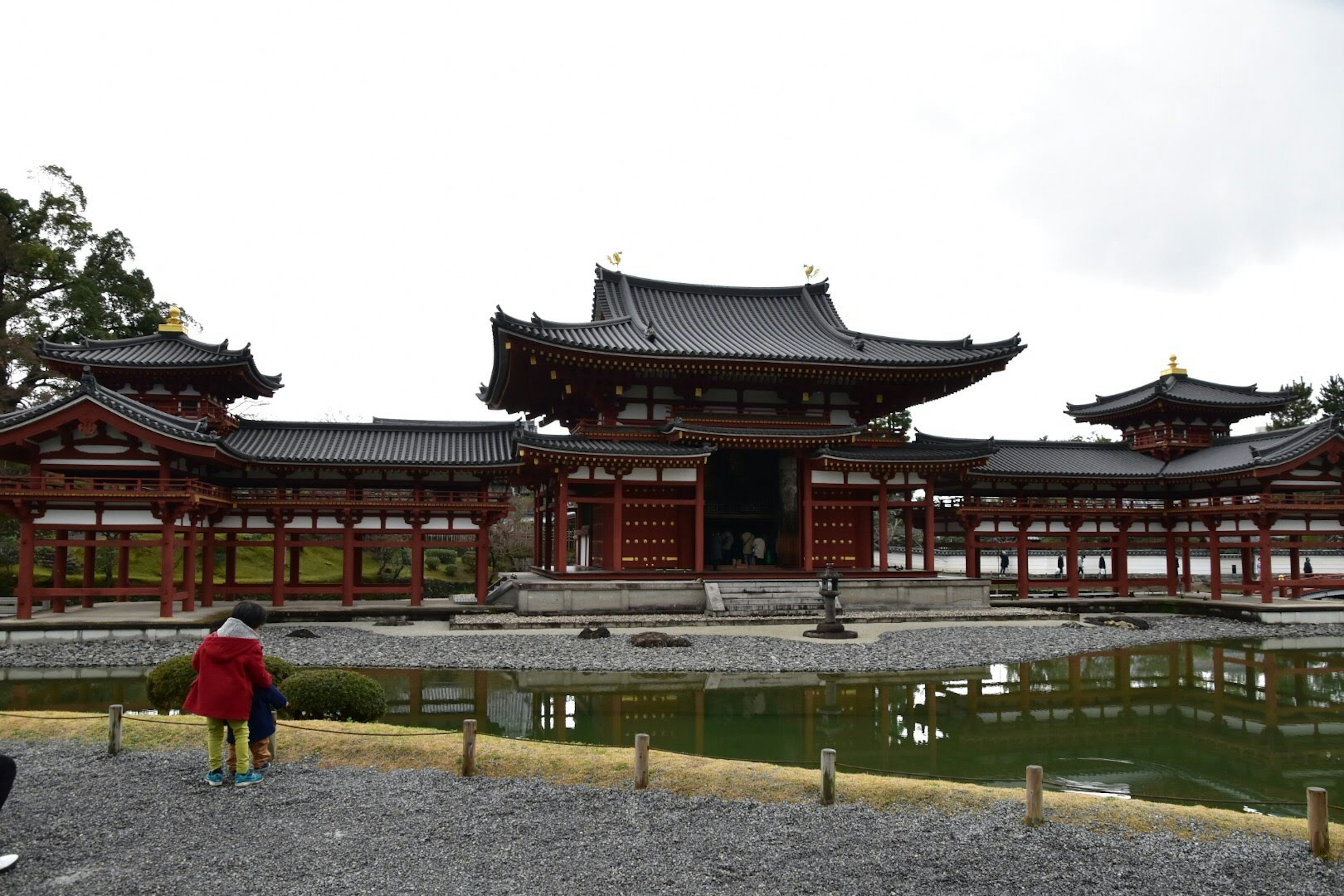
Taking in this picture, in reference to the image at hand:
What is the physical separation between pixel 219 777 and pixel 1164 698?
14.8 meters

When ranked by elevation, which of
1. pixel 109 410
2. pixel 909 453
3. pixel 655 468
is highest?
pixel 109 410

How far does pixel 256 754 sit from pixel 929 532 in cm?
2266

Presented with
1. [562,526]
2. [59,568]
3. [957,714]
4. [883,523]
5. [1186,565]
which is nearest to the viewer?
[957,714]

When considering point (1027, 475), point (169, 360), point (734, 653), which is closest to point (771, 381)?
point (1027, 475)

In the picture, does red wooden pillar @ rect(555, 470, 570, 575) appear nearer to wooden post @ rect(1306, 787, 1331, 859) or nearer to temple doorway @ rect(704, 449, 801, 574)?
temple doorway @ rect(704, 449, 801, 574)

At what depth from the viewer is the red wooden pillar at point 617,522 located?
86.0 ft

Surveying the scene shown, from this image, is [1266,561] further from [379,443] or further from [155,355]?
[155,355]

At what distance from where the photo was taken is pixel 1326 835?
7.14m

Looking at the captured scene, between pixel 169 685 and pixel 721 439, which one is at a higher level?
pixel 721 439

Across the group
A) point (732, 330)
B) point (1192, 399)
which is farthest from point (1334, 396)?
point (732, 330)

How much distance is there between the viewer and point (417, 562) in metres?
25.8

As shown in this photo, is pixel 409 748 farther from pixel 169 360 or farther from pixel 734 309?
pixel 734 309

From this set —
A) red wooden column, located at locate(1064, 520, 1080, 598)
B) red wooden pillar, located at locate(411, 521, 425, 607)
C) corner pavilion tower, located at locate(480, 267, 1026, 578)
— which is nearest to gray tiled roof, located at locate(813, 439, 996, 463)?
corner pavilion tower, located at locate(480, 267, 1026, 578)

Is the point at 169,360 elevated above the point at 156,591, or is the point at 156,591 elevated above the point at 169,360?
the point at 169,360
